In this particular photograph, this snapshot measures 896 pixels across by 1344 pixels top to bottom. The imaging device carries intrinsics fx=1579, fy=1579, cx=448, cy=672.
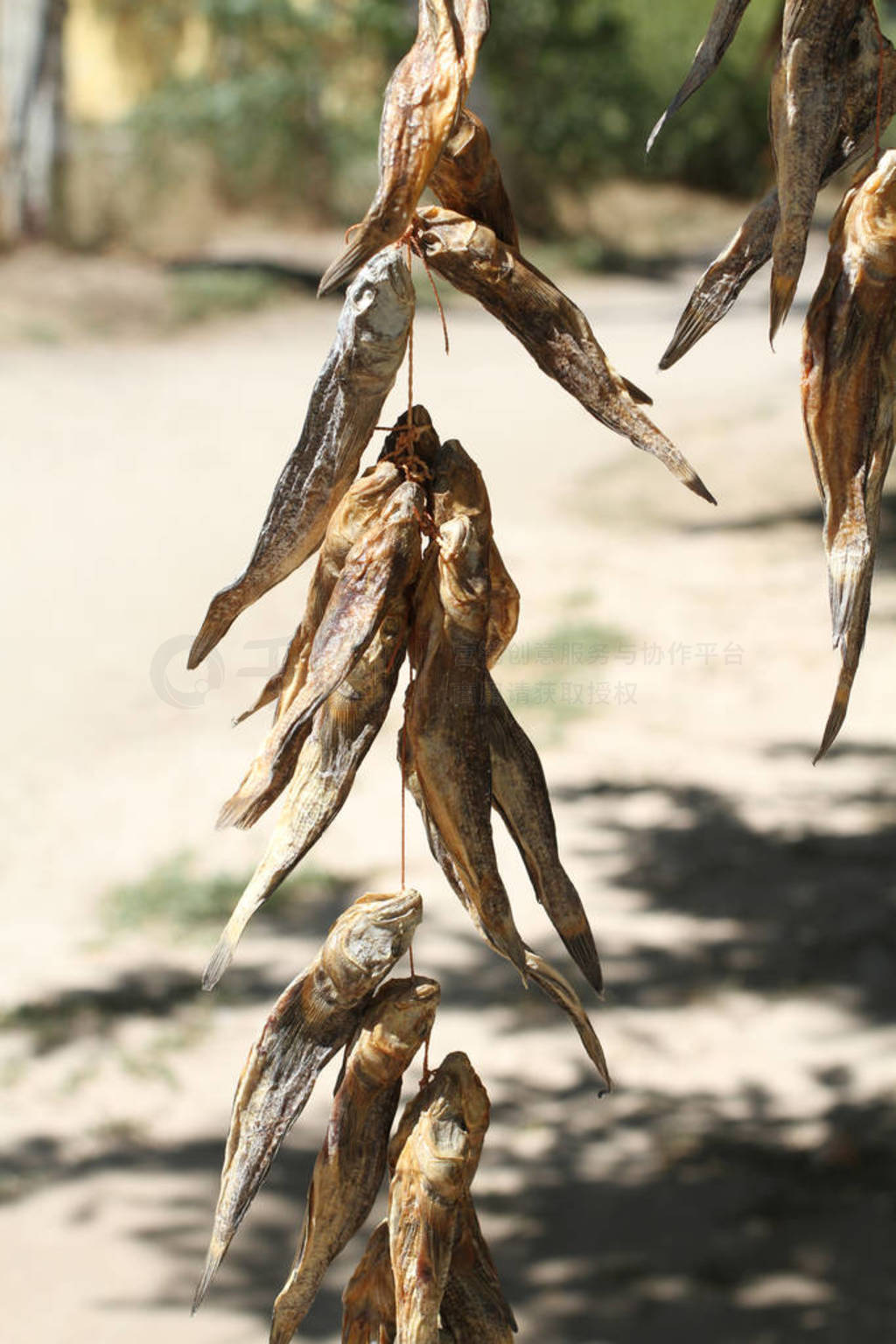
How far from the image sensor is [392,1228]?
0.86m

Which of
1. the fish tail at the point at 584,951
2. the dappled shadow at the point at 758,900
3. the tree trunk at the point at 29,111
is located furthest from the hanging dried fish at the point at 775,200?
the tree trunk at the point at 29,111

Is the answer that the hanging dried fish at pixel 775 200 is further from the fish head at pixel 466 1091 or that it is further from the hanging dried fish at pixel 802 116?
the fish head at pixel 466 1091

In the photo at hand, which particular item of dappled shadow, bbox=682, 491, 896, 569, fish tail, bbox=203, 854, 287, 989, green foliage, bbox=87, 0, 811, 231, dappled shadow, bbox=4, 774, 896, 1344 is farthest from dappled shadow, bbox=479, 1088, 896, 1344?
green foliage, bbox=87, 0, 811, 231

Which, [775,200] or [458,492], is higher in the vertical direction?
[775,200]

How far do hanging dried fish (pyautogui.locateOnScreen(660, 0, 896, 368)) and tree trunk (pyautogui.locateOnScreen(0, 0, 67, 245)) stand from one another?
12.8 metres

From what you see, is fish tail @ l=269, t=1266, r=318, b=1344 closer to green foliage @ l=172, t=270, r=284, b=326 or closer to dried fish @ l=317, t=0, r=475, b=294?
dried fish @ l=317, t=0, r=475, b=294

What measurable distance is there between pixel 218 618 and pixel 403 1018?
0.24 meters

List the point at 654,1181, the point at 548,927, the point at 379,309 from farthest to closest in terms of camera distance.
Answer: the point at 548,927, the point at 654,1181, the point at 379,309

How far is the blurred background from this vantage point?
3082mm

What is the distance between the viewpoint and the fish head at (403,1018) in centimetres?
86

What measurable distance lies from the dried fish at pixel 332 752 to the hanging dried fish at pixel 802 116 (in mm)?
259

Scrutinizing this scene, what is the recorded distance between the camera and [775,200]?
836 mm

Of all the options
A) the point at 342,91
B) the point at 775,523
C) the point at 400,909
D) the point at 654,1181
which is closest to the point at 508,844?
the point at 654,1181

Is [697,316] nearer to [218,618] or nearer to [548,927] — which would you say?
[218,618]
